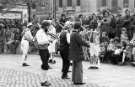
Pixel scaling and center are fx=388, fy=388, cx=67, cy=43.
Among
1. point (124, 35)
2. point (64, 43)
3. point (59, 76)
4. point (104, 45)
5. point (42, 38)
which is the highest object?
point (42, 38)

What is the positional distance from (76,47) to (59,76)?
215cm

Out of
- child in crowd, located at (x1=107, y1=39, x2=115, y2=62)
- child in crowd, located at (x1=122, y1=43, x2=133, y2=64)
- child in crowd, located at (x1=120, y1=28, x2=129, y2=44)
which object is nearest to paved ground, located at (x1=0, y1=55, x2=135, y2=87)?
child in crowd, located at (x1=122, y1=43, x2=133, y2=64)

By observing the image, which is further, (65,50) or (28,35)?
(28,35)

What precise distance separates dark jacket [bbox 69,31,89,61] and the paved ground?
879mm

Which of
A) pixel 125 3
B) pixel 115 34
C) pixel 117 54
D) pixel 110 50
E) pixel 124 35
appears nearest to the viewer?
pixel 117 54

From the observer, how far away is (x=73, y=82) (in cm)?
1259

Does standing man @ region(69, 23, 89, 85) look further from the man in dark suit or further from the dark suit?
the man in dark suit

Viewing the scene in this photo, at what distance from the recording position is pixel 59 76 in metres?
14.1

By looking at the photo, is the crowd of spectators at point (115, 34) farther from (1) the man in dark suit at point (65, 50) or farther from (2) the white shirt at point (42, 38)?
(2) the white shirt at point (42, 38)

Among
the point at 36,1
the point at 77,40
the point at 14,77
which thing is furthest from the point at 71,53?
the point at 36,1

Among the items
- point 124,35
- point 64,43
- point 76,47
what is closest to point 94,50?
point 124,35

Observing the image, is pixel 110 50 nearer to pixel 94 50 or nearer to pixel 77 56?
pixel 94 50

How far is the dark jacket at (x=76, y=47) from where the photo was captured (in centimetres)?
1229

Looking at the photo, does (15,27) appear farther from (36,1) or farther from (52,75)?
(52,75)
